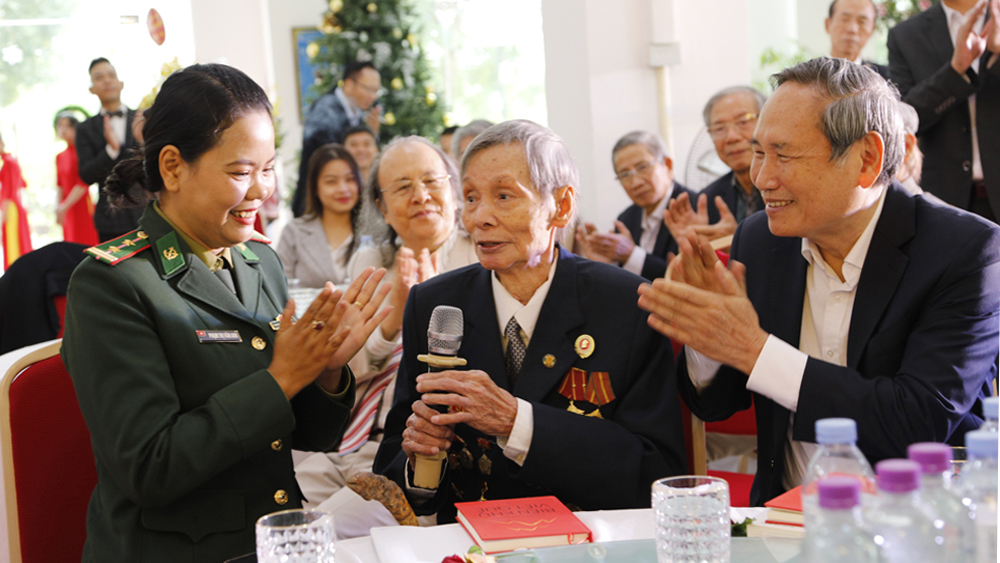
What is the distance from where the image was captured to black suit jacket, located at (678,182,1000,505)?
1.63 meters

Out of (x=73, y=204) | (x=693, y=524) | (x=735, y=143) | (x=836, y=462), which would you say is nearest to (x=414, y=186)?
(x=735, y=143)

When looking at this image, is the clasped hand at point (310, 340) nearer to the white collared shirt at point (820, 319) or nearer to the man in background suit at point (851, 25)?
the white collared shirt at point (820, 319)

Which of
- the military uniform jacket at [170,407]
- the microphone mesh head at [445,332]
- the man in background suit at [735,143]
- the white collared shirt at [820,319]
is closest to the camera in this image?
the military uniform jacket at [170,407]

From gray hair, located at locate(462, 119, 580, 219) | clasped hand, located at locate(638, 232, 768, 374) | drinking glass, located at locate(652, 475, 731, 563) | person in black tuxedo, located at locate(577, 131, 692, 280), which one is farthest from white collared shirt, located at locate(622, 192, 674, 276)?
drinking glass, located at locate(652, 475, 731, 563)

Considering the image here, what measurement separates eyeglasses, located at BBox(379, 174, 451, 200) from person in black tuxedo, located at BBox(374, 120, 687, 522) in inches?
47.2

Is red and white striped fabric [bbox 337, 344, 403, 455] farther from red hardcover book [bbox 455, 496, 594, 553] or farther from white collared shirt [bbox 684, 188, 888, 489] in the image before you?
red hardcover book [bbox 455, 496, 594, 553]

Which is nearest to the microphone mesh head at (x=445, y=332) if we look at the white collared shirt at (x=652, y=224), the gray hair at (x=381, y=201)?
the gray hair at (x=381, y=201)

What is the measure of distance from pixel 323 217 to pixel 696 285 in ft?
11.2

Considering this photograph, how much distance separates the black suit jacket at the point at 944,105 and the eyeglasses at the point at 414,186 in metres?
2.06

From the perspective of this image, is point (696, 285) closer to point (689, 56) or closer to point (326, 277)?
point (326, 277)

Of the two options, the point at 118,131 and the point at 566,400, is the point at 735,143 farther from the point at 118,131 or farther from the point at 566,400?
the point at 118,131

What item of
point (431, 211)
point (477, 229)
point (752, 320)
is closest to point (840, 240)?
point (752, 320)

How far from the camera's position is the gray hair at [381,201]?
3.31 m

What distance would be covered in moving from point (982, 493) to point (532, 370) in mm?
1045
